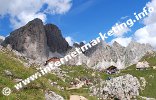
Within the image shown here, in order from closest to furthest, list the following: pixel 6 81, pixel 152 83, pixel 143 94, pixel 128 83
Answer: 1. pixel 6 81
2. pixel 128 83
3. pixel 143 94
4. pixel 152 83

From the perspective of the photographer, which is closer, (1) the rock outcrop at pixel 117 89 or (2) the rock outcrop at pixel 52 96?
(2) the rock outcrop at pixel 52 96

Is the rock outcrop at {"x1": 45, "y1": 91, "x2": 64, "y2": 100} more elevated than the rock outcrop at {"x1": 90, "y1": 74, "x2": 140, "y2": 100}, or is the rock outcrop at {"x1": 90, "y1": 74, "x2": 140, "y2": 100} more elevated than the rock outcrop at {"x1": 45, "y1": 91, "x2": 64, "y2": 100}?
the rock outcrop at {"x1": 90, "y1": 74, "x2": 140, "y2": 100}

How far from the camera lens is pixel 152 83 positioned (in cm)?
11769

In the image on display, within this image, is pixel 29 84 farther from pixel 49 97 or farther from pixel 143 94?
pixel 143 94

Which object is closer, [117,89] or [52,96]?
[52,96]

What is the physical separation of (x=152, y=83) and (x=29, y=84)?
9035 cm

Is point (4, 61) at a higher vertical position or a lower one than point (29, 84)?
higher

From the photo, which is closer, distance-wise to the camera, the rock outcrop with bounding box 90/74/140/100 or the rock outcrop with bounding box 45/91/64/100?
the rock outcrop with bounding box 45/91/64/100

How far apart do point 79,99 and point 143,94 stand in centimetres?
6700

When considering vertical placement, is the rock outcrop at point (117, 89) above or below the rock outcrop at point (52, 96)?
above

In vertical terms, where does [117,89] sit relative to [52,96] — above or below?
above

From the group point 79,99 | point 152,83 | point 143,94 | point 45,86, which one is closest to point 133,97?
point 143,94

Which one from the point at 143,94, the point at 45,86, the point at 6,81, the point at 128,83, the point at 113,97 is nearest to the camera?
the point at 6,81

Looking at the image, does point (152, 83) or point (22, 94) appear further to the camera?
point (152, 83)
